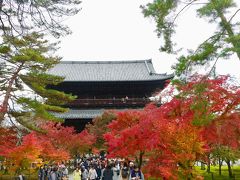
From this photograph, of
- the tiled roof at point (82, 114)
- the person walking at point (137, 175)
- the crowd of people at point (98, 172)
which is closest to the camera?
the person walking at point (137, 175)

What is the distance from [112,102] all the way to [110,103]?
341 mm

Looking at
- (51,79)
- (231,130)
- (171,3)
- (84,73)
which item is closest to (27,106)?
(51,79)

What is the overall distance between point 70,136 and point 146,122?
595 inches

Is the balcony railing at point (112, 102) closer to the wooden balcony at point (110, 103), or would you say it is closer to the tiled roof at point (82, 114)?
the wooden balcony at point (110, 103)

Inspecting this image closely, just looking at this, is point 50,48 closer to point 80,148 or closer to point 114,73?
point 80,148

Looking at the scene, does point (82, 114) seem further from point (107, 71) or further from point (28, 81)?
point (28, 81)

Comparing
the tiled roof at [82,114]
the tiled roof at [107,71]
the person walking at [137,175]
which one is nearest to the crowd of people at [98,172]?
the person walking at [137,175]

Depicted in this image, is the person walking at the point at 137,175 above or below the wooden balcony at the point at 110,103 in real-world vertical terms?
below

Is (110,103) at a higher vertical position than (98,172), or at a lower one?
higher

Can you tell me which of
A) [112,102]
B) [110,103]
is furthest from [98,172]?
[112,102]

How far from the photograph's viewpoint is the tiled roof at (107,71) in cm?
3875

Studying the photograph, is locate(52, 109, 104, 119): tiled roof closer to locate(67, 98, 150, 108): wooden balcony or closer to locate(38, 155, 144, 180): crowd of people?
locate(67, 98, 150, 108): wooden balcony

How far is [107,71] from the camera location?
42500 millimetres

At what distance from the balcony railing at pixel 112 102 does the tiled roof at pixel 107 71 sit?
2453 millimetres
